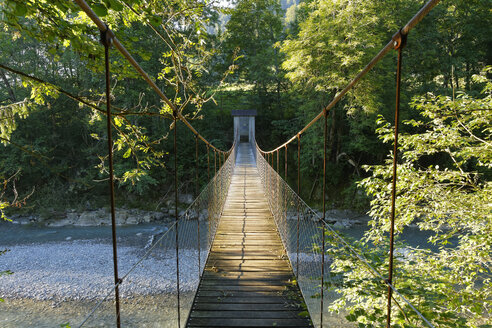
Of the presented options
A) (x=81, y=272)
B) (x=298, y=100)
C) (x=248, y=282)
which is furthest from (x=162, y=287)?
(x=298, y=100)

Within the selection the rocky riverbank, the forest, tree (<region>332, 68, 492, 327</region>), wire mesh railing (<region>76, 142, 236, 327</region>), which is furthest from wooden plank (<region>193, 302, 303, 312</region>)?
the rocky riverbank

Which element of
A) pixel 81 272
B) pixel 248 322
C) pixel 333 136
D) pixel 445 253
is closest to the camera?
pixel 248 322

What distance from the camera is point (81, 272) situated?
5.95 metres

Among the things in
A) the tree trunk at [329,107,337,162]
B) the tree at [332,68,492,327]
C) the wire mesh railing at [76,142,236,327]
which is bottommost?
the wire mesh railing at [76,142,236,327]

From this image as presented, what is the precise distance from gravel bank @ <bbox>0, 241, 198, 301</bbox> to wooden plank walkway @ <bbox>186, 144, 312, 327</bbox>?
7.36 feet

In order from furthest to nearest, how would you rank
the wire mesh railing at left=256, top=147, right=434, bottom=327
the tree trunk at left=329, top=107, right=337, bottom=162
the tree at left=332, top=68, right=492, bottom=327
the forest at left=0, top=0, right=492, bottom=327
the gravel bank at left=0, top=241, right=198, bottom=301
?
the tree trunk at left=329, top=107, right=337, bottom=162 → the forest at left=0, top=0, right=492, bottom=327 → the gravel bank at left=0, top=241, right=198, bottom=301 → the tree at left=332, top=68, right=492, bottom=327 → the wire mesh railing at left=256, top=147, right=434, bottom=327

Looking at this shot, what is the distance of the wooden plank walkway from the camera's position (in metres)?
2.00

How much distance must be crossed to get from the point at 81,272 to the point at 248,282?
500cm

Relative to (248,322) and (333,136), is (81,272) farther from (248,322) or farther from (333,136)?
(333,136)

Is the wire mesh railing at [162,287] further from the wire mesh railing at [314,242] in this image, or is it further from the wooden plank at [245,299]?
the wooden plank at [245,299]

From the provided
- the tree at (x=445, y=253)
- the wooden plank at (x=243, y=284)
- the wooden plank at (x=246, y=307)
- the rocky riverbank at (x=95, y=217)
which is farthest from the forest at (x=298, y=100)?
the wooden plank at (x=246, y=307)

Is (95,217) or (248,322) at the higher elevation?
(248,322)

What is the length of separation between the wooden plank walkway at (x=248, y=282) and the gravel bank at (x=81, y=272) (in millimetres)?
2244

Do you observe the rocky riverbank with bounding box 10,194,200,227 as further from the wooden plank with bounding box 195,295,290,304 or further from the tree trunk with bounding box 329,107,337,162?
the wooden plank with bounding box 195,295,290,304
